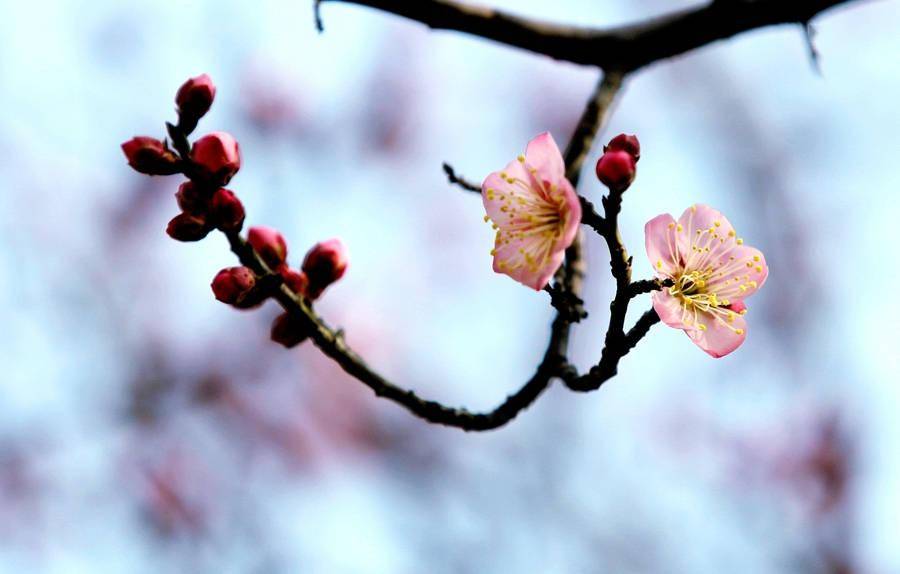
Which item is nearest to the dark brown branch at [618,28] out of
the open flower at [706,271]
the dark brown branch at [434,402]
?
the dark brown branch at [434,402]

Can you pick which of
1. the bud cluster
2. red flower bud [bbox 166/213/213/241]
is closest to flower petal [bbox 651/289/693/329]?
the bud cluster

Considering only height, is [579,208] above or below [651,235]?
below

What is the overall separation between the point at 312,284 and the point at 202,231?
323 millimetres

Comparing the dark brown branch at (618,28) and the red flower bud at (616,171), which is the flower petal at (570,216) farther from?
the dark brown branch at (618,28)

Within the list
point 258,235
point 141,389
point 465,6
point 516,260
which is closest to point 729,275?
point 516,260

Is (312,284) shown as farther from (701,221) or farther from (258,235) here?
(701,221)

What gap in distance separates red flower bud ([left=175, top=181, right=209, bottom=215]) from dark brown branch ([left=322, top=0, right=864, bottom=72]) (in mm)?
413

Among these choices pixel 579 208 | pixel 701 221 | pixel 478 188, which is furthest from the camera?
pixel 478 188

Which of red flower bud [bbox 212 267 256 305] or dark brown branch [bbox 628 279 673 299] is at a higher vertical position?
dark brown branch [bbox 628 279 673 299]

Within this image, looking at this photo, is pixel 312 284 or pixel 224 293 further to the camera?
pixel 312 284

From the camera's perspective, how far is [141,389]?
474 centimetres

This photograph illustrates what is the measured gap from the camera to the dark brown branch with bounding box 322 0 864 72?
4.82 feet

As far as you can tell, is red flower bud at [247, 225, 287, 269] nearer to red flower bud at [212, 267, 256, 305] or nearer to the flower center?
red flower bud at [212, 267, 256, 305]

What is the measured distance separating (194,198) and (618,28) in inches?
41.8
